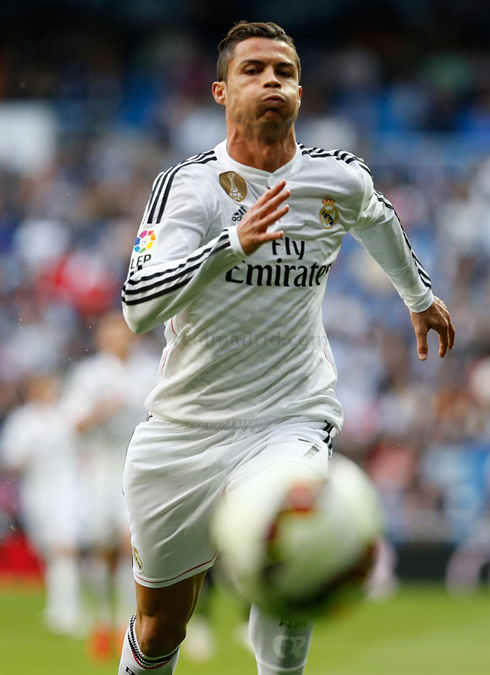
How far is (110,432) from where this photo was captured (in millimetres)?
8734

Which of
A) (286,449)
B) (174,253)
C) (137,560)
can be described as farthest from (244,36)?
(137,560)

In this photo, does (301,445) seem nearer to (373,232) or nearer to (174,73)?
(373,232)

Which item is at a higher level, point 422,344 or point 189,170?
point 189,170

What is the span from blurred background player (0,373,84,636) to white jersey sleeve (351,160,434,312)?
5366 millimetres

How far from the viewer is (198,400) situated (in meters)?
4.18

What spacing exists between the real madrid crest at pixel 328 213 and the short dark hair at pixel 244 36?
0.49 metres

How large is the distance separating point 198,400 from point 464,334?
8.56 m

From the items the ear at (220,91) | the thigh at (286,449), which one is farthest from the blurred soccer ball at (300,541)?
the ear at (220,91)

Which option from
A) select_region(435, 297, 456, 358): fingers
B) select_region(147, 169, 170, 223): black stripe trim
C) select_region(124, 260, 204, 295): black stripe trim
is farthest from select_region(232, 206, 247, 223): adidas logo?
select_region(435, 297, 456, 358): fingers

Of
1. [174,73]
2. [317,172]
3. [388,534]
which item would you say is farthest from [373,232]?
[174,73]

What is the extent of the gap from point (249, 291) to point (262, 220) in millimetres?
481

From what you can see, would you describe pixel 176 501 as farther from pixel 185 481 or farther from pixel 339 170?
pixel 339 170

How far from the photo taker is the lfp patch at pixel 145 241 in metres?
3.91

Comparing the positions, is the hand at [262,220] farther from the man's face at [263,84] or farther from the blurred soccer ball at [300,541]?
the blurred soccer ball at [300,541]
